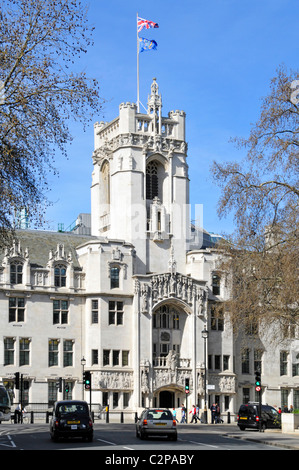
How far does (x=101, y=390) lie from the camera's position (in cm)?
7494

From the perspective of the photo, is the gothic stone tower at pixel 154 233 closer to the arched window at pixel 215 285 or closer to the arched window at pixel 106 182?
the arched window at pixel 106 182

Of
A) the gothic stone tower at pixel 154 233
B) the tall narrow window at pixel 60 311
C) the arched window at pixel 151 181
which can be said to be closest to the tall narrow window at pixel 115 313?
the gothic stone tower at pixel 154 233

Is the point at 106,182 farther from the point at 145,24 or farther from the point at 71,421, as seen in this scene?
the point at 71,421

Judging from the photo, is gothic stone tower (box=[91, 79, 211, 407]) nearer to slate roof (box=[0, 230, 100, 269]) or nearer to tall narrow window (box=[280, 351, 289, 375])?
slate roof (box=[0, 230, 100, 269])

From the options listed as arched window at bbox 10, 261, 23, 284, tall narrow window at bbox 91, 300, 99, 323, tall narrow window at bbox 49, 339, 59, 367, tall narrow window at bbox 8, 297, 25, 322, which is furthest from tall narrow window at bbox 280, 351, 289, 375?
arched window at bbox 10, 261, 23, 284

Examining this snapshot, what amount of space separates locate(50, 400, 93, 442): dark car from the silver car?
8.80 feet

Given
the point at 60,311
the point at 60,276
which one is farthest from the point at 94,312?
the point at 60,276

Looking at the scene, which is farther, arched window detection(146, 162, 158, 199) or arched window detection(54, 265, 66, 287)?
arched window detection(146, 162, 158, 199)

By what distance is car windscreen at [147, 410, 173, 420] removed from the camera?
40250 millimetres

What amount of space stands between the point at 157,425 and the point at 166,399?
129ft

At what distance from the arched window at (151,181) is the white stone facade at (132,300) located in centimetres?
9

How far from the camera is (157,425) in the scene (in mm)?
39781

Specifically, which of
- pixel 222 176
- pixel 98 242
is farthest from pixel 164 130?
pixel 222 176
